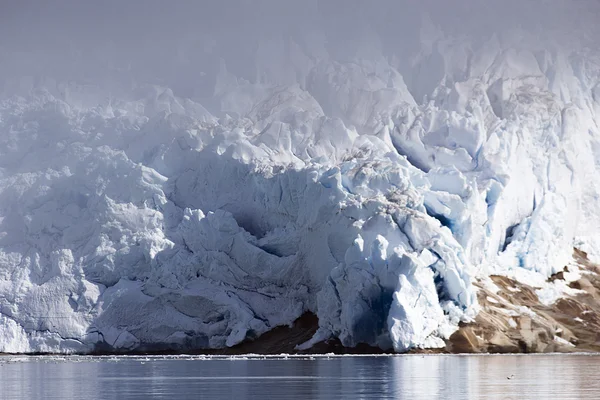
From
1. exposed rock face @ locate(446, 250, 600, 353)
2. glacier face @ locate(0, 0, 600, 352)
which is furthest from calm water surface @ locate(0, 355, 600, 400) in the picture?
glacier face @ locate(0, 0, 600, 352)

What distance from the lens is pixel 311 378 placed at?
52250 mm

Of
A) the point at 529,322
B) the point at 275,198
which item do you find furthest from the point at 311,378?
the point at 529,322

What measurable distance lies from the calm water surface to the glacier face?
4.57 meters

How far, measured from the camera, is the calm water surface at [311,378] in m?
43.8

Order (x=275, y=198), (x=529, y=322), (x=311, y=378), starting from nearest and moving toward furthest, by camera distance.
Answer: (x=311, y=378) < (x=529, y=322) < (x=275, y=198)

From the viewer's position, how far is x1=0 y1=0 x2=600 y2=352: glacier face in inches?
2901

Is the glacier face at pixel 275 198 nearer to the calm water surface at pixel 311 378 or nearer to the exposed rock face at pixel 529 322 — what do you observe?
the exposed rock face at pixel 529 322

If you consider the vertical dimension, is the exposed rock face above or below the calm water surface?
above

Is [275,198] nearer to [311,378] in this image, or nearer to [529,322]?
[529,322]

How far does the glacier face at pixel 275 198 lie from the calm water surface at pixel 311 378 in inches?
180

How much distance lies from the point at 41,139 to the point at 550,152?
3837cm

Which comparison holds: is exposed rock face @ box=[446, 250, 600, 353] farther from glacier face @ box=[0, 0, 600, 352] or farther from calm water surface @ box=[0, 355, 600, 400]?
calm water surface @ box=[0, 355, 600, 400]

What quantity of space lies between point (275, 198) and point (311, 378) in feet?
98.2

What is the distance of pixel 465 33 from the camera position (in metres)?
98.9
